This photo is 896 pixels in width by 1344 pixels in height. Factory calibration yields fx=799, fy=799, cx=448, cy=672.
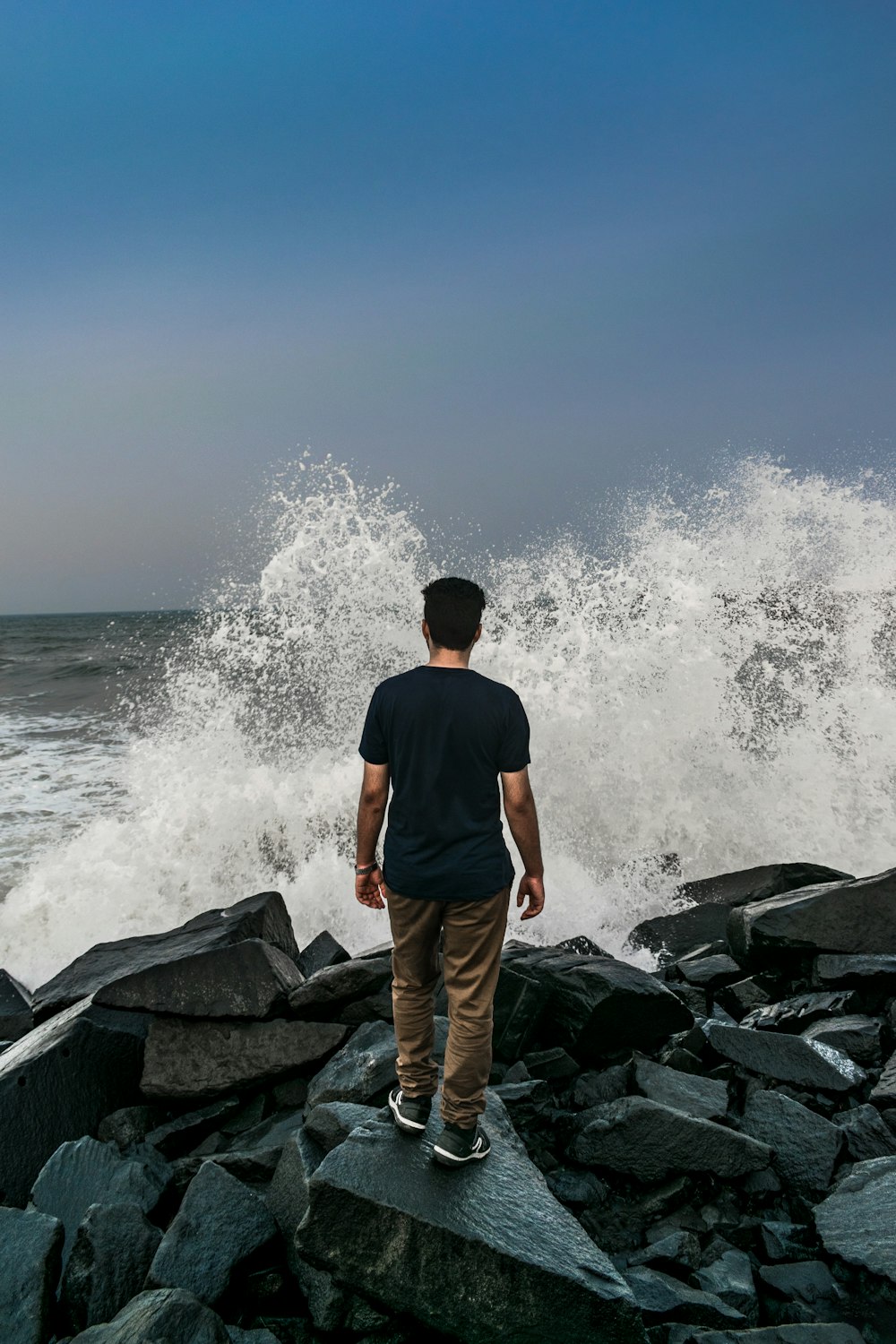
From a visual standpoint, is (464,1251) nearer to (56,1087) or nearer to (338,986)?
(338,986)

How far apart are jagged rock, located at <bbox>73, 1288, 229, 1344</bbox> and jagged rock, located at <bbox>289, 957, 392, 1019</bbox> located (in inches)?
72.7

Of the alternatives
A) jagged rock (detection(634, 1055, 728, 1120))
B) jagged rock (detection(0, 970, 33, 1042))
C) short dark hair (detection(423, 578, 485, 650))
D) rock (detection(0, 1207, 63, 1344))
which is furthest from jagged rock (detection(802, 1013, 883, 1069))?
jagged rock (detection(0, 970, 33, 1042))

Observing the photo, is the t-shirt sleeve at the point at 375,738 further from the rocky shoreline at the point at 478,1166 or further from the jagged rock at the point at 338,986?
the jagged rock at the point at 338,986

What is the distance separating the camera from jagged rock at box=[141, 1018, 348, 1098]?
3.95m

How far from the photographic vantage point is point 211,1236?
8.86 feet

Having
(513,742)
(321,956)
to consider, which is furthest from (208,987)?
(513,742)

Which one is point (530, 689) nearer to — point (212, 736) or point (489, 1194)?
point (212, 736)

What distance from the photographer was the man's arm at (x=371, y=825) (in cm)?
293

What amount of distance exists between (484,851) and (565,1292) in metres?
1.29

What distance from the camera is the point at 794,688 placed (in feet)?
37.3

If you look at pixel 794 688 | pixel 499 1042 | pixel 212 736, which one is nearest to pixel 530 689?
pixel 794 688

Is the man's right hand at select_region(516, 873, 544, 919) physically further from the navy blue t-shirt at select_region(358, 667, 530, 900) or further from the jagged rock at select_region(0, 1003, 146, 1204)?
the jagged rock at select_region(0, 1003, 146, 1204)

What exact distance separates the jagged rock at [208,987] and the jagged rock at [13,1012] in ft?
5.37

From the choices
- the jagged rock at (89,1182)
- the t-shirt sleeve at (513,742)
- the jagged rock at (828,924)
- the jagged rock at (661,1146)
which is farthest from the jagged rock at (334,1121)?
the jagged rock at (828,924)
